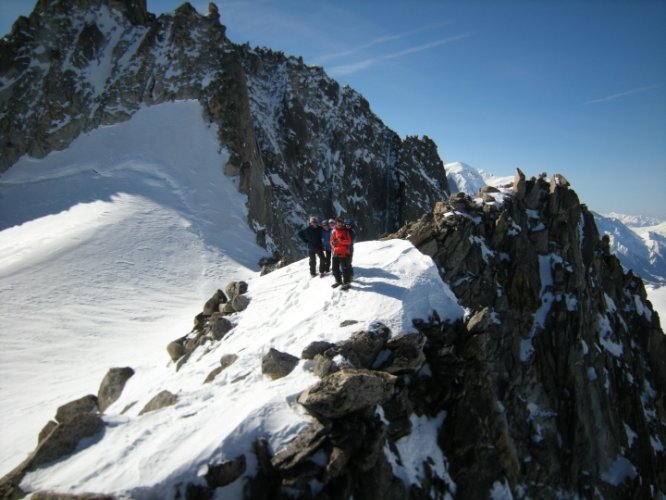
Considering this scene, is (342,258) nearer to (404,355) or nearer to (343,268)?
(343,268)

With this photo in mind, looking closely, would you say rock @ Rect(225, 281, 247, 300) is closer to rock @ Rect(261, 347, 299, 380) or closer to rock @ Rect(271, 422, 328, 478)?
rock @ Rect(261, 347, 299, 380)

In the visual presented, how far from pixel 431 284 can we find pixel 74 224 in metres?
24.0

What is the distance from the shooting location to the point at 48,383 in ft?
42.3

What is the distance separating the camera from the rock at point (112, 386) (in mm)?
10906

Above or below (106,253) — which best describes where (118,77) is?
above

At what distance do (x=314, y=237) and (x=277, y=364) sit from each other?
19.6 feet

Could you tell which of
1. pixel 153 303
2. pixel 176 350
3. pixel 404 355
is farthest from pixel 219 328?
pixel 153 303

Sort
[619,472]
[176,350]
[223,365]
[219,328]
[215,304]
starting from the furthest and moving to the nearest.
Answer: [619,472] → [215,304] → [176,350] → [219,328] → [223,365]

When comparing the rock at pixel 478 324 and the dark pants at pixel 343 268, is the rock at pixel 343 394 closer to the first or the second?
Answer: the rock at pixel 478 324

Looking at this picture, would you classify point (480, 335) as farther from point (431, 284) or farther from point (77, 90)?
point (77, 90)

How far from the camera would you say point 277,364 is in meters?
8.04

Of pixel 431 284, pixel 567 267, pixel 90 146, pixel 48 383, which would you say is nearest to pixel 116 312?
pixel 48 383

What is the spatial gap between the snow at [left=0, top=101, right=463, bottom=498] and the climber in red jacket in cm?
52

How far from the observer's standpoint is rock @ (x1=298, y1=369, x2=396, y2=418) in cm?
638
